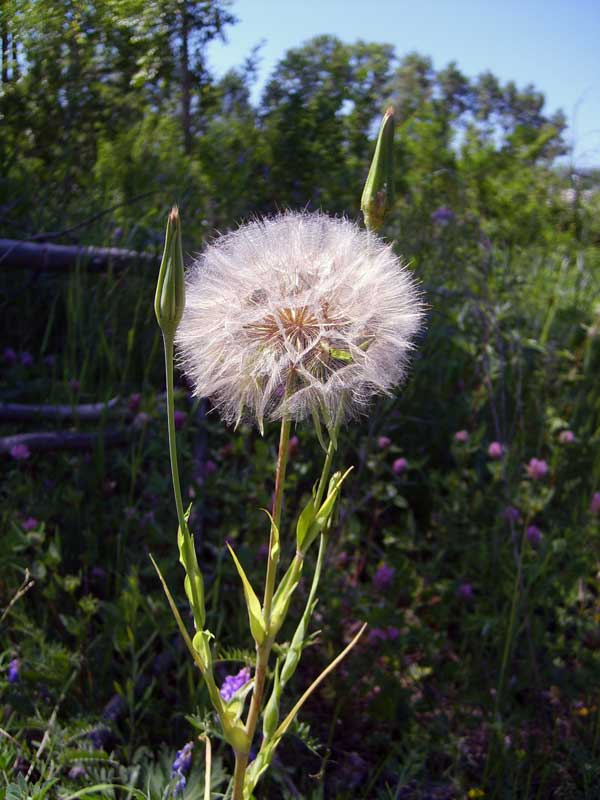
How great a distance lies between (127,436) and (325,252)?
129cm

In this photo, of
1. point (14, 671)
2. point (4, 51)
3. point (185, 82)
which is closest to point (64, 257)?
point (185, 82)

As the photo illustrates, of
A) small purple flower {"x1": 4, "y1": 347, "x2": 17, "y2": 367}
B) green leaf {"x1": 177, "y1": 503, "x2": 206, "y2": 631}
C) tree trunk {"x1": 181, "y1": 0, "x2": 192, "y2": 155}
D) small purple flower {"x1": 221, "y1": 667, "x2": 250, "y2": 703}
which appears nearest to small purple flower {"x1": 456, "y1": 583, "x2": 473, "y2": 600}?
small purple flower {"x1": 221, "y1": 667, "x2": 250, "y2": 703}

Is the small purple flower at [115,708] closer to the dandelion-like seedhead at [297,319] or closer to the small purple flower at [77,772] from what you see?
the small purple flower at [77,772]

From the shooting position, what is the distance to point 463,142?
4.97m

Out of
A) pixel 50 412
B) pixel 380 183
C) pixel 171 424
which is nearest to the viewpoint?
pixel 171 424

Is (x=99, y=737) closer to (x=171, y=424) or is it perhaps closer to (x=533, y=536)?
(x=171, y=424)

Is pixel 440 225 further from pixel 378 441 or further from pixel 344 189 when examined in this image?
pixel 378 441

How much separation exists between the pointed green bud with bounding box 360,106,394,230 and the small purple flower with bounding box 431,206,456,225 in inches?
71.2

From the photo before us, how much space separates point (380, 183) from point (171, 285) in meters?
0.40

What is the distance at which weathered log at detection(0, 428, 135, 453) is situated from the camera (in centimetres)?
210

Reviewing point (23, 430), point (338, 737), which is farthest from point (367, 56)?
point (338, 737)

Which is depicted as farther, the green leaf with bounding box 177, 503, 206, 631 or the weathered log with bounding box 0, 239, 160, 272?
the weathered log with bounding box 0, 239, 160, 272

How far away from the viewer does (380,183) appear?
3.79 feet

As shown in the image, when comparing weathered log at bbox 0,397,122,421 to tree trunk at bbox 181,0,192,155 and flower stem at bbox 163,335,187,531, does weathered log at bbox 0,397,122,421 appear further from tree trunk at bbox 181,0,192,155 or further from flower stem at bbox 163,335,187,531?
flower stem at bbox 163,335,187,531
